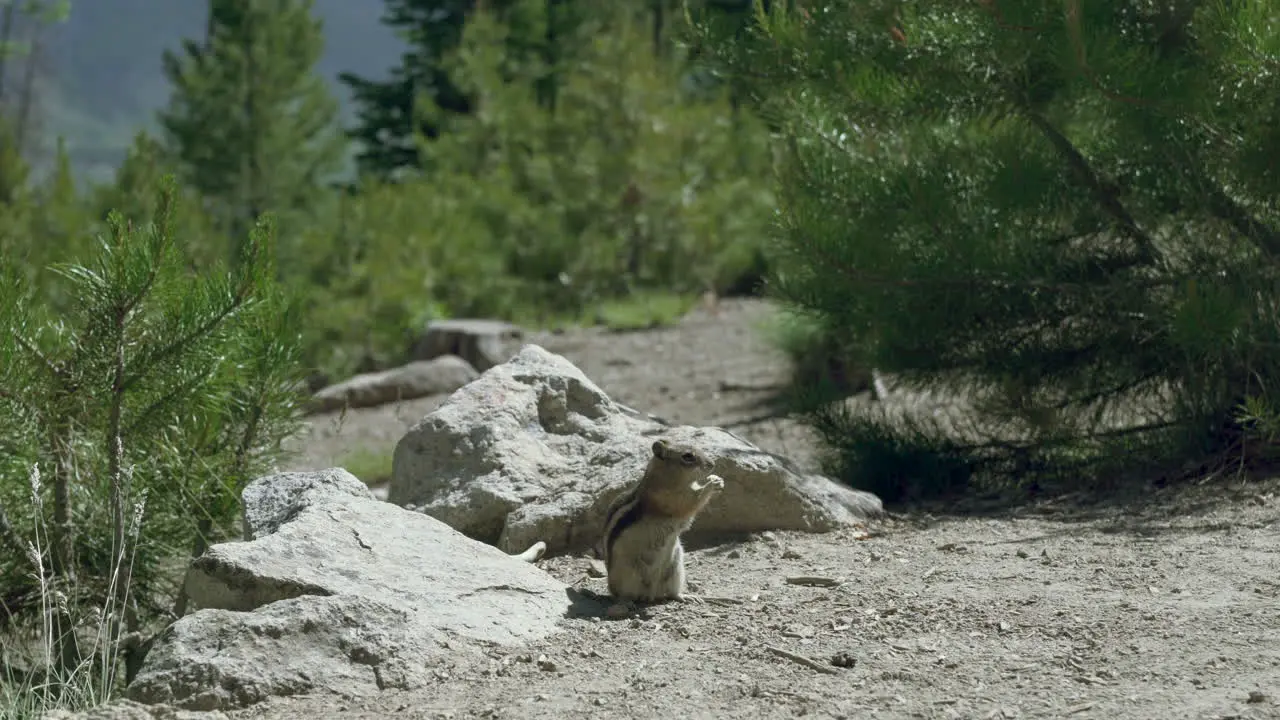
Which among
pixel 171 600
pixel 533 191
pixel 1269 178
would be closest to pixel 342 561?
pixel 171 600

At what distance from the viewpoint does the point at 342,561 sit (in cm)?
409

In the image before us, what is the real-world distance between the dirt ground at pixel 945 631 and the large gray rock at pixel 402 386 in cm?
728

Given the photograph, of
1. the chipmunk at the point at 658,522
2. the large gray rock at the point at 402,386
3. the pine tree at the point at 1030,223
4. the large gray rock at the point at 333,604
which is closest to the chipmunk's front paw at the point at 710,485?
the chipmunk at the point at 658,522

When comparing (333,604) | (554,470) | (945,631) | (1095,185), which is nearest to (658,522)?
(945,631)

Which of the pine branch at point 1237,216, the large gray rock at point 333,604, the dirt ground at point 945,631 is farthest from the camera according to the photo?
the pine branch at point 1237,216

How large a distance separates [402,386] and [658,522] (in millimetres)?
8235

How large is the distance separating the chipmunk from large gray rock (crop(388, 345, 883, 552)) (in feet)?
2.66

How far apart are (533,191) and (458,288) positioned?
1860mm

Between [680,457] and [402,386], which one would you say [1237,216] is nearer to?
[680,457]

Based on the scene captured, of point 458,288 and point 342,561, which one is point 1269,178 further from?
point 458,288

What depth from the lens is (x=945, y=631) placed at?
391 centimetres

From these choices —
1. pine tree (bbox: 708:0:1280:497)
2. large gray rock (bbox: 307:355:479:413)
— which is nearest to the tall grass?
pine tree (bbox: 708:0:1280:497)

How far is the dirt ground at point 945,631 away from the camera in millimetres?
3383

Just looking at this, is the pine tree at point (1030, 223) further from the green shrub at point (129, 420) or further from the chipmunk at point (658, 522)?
the green shrub at point (129, 420)
